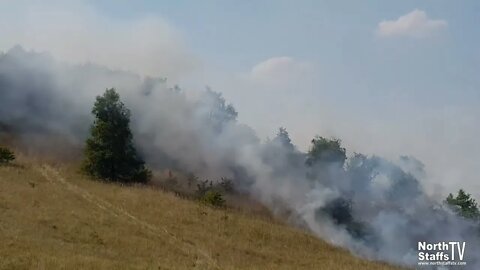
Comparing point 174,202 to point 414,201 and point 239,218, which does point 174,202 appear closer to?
point 239,218

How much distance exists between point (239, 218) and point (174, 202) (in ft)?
15.1

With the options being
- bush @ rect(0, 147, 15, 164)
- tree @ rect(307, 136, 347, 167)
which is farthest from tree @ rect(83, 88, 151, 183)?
tree @ rect(307, 136, 347, 167)

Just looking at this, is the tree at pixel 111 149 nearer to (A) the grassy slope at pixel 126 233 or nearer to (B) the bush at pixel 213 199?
(A) the grassy slope at pixel 126 233

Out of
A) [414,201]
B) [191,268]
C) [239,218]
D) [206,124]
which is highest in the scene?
[206,124]

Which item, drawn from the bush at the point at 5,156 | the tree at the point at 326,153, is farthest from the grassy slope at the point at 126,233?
the tree at the point at 326,153

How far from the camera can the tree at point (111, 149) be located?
41938 mm

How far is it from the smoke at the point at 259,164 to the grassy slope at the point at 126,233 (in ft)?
24.5

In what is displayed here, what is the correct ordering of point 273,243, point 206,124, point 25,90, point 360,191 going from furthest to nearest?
1. point 25,90
2. point 206,124
3. point 360,191
4. point 273,243

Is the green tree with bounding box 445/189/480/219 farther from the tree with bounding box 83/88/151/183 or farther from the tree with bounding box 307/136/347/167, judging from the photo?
the tree with bounding box 83/88/151/183

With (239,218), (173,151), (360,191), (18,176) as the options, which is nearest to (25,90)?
(173,151)

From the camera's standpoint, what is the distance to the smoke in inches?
1672

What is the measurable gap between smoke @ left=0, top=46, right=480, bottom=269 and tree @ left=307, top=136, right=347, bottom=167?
0.64 m

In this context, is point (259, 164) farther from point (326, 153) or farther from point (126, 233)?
point (126, 233)

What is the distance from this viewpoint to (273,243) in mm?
33094
